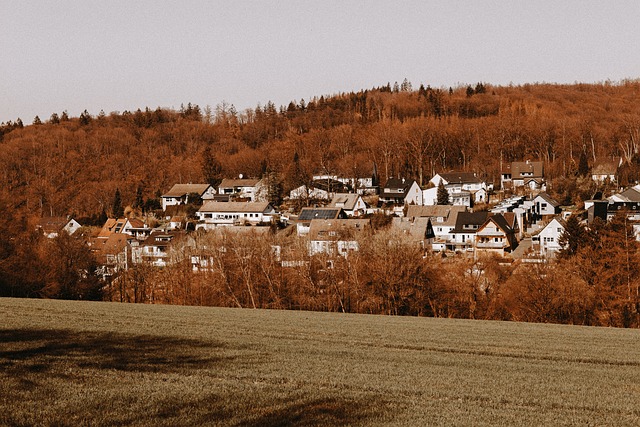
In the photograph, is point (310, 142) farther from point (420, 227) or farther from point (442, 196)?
point (420, 227)

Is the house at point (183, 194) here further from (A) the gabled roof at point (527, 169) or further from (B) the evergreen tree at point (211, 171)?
(A) the gabled roof at point (527, 169)

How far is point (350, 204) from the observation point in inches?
3103

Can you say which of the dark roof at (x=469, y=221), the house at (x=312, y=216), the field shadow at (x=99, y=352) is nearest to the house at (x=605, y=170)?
the dark roof at (x=469, y=221)

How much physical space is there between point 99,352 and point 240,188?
82.2 meters

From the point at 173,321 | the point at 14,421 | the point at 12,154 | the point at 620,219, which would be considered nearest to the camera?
the point at 14,421

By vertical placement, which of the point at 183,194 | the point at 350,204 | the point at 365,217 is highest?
the point at 183,194

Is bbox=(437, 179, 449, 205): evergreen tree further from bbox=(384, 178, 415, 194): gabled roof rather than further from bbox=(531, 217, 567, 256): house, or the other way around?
bbox=(531, 217, 567, 256): house

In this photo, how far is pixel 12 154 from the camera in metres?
124

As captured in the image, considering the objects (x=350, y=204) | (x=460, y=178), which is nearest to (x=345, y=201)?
(x=350, y=204)

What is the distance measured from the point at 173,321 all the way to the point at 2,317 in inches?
221

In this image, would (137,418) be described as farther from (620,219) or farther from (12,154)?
(12,154)

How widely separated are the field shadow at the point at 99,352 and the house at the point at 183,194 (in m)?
76.4

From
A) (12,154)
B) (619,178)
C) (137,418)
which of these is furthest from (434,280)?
(12,154)

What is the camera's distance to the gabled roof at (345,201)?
78688 millimetres
